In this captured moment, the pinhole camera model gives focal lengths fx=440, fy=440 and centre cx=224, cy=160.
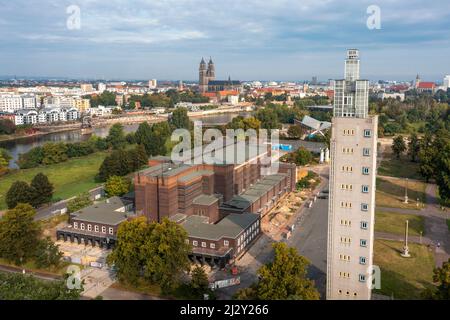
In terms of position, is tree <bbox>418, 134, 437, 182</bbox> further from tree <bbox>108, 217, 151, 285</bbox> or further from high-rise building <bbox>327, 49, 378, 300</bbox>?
tree <bbox>108, 217, 151, 285</bbox>

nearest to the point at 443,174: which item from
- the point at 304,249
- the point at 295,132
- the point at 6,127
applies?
the point at 304,249

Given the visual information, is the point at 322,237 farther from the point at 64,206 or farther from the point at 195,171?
the point at 64,206

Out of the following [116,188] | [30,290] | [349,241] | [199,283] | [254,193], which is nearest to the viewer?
[30,290]

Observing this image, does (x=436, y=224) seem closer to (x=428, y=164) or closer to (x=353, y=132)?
(x=428, y=164)

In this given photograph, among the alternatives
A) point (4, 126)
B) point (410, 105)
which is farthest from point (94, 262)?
point (410, 105)

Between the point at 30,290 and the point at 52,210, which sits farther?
the point at 52,210

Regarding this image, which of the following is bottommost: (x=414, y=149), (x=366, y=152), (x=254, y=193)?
(x=254, y=193)
